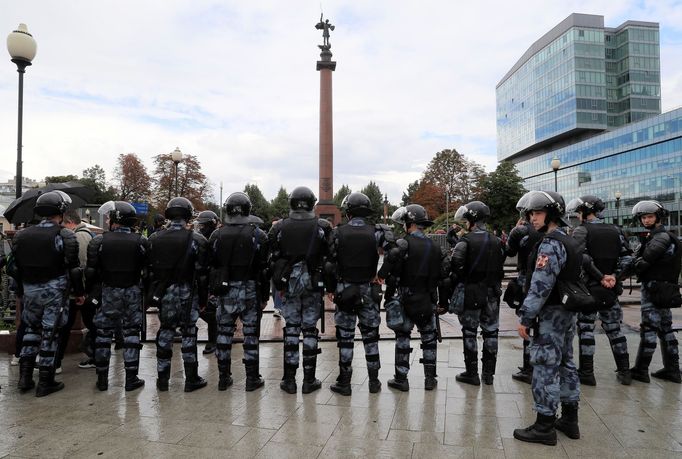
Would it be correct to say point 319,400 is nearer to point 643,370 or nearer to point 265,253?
point 265,253

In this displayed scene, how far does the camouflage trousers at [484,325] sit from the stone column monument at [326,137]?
19.8 meters

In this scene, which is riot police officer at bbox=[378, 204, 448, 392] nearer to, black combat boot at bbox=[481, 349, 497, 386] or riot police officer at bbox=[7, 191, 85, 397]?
black combat boot at bbox=[481, 349, 497, 386]

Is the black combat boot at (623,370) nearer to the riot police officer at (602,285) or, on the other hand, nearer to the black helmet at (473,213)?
the riot police officer at (602,285)

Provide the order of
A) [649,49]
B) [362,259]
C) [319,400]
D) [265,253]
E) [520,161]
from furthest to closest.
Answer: [520,161] < [649,49] < [265,253] < [362,259] < [319,400]

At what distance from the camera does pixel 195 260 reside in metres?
5.82

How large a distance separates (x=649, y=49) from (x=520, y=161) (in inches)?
1162

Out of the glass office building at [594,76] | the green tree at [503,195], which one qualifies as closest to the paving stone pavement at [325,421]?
the green tree at [503,195]

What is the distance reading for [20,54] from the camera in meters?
7.63

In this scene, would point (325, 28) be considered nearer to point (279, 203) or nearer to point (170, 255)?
point (170, 255)

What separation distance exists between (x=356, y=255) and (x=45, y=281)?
388 cm

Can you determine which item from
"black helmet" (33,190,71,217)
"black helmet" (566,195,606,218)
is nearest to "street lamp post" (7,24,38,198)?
"black helmet" (33,190,71,217)

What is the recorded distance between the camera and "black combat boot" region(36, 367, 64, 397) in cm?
546

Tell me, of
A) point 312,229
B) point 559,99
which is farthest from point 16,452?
point 559,99

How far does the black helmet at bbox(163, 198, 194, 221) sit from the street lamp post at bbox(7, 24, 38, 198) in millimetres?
3641
